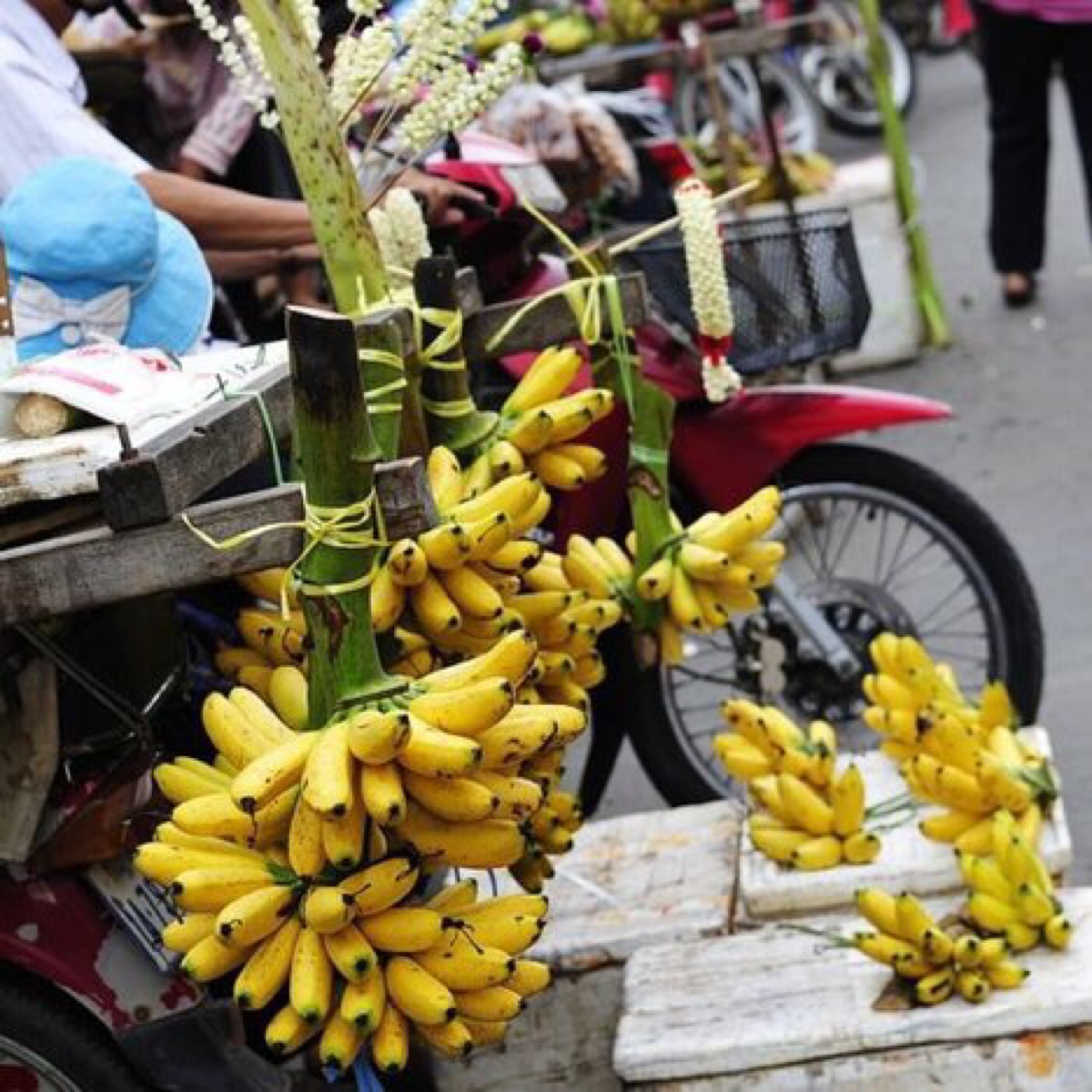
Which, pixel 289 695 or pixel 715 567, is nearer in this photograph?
pixel 289 695

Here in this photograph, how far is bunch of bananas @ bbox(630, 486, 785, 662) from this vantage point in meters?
3.50

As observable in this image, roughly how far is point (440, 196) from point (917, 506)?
109 centimetres

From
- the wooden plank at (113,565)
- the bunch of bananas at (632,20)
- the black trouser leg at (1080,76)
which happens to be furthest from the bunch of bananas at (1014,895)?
the bunch of bananas at (632,20)

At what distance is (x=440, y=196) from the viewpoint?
4156 millimetres

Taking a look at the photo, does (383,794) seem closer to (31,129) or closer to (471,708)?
(471,708)

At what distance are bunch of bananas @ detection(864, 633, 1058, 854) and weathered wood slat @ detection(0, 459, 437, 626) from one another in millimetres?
1459

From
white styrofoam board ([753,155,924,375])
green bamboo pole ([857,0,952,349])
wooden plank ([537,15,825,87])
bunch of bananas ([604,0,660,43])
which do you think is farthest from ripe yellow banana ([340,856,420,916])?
bunch of bananas ([604,0,660,43])

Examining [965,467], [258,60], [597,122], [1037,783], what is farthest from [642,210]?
[258,60]

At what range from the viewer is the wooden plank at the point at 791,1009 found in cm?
311

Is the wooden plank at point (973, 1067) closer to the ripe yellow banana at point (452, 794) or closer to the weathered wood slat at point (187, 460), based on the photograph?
the ripe yellow banana at point (452, 794)

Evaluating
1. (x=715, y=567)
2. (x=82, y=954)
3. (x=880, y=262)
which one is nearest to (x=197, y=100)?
(x=715, y=567)

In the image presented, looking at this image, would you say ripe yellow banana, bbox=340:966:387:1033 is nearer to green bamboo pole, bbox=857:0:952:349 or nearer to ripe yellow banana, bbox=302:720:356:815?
ripe yellow banana, bbox=302:720:356:815

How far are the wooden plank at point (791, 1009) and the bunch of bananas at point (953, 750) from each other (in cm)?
26

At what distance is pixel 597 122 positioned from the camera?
5277mm
